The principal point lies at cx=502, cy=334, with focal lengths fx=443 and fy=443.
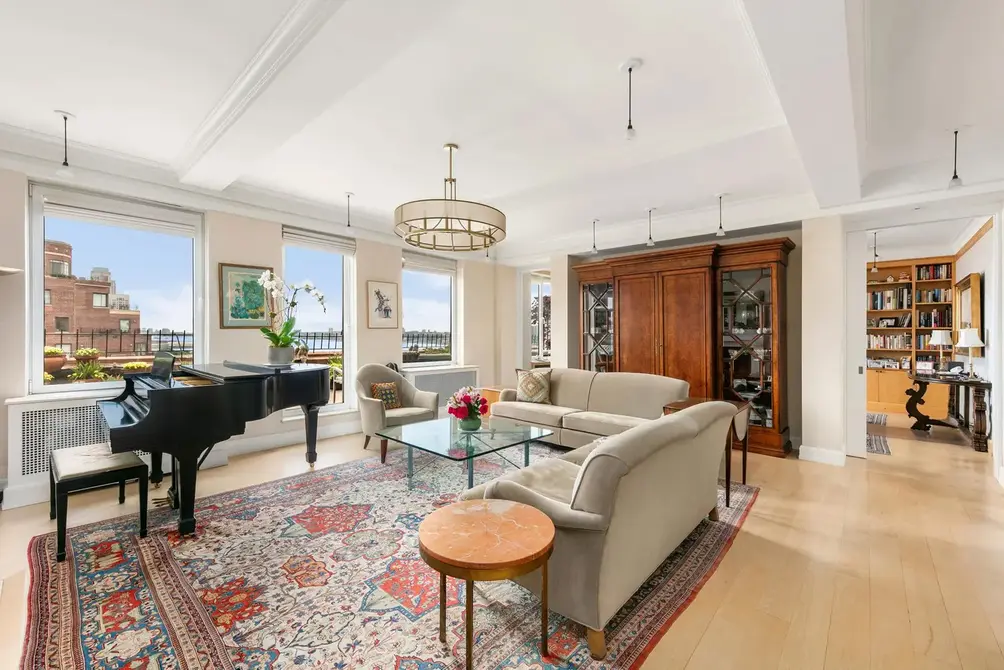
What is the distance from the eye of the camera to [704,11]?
6.12 ft

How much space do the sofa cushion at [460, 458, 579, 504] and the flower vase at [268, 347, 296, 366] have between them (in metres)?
2.19

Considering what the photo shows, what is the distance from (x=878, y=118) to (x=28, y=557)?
554 centimetres

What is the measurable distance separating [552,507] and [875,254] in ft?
22.9

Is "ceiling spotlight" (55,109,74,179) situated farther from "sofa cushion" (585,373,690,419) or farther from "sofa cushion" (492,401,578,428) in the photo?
"sofa cushion" (585,373,690,419)

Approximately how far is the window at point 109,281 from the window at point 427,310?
2374mm

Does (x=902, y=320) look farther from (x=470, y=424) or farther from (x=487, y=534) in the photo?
(x=487, y=534)

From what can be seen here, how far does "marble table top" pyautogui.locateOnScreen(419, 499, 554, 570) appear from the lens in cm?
146

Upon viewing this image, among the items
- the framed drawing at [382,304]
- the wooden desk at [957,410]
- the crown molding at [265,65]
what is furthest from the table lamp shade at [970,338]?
the crown molding at [265,65]

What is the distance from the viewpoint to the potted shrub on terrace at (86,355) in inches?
144

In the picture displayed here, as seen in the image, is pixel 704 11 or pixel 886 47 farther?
pixel 886 47

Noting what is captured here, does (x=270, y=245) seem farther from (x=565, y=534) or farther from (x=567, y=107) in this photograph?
(x=565, y=534)

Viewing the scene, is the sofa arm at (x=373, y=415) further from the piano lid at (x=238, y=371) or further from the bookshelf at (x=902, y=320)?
the bookshelf at (x=902, y=320)

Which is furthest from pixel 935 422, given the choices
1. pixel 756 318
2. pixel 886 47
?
pixel 886 47

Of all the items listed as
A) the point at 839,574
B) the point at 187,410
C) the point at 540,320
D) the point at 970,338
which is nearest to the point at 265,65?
the point at 187,410
